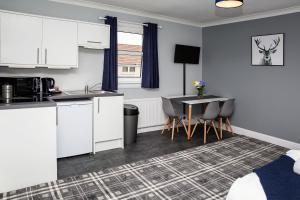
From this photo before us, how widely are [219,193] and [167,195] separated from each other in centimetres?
60

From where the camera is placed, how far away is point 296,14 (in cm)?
395

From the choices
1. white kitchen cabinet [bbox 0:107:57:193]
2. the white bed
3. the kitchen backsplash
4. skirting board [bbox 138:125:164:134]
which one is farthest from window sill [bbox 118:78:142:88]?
the white bed

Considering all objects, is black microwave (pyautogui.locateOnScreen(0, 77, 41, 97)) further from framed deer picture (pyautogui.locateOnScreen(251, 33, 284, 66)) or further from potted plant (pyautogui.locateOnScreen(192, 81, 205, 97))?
framed deer picture (pyautogui.locateOnScreen(251, 33, 284, 66))

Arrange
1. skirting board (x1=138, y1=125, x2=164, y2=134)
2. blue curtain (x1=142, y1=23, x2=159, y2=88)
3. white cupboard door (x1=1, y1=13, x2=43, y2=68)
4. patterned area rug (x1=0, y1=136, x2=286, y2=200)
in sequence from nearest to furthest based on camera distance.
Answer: patterned area rug (x1=0, y1=136, x2=286, y2=200) → white cupboard door (x1=1, y1=13, x2=43, y2=68) → blue curtain (x1=142, y1=23, x2=159, y2=88) → skirting board (x1=138, y1=125, x2=164, y2=134)

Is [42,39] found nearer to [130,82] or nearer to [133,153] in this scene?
[130,82]

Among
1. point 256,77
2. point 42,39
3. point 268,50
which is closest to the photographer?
point 42,39

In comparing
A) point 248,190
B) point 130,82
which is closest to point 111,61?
point 130,82

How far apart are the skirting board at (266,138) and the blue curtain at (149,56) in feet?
7.07

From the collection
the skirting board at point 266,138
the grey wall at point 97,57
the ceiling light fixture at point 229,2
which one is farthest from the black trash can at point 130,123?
the skirting board at point 266,138

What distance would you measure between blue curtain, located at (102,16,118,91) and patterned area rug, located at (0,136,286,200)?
160 cm

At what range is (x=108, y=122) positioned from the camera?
3695mm

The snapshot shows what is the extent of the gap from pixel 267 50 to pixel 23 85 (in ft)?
13.9

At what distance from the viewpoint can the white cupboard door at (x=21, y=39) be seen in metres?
3.02

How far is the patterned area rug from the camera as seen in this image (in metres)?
2.47
